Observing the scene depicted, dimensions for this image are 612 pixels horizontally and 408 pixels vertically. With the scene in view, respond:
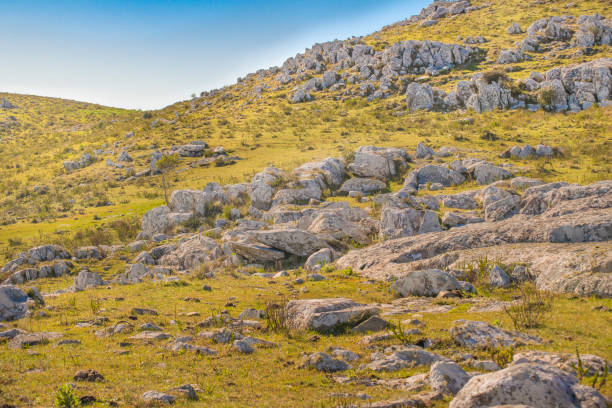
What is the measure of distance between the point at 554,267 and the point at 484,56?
79.6 meters

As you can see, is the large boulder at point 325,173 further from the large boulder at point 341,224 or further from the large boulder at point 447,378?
the large boulder at point 447,378

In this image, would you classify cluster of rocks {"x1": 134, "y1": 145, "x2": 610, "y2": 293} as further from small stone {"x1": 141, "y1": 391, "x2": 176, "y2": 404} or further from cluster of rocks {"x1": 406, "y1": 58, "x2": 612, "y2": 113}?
cluster of rocks {"x1": 406, "y1": 58, "x2": 612, "y2": 113}

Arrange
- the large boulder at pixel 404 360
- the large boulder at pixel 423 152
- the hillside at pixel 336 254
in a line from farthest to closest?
1. the large boulder at pixel 423 152
2. the large boulder at pixel 404 360
3. the hillside at pixel 336 254

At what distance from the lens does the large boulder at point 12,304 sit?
42.8ft

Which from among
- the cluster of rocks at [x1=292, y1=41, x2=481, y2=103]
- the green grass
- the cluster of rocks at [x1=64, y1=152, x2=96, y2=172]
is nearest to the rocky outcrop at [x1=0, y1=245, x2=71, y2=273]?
the green grass

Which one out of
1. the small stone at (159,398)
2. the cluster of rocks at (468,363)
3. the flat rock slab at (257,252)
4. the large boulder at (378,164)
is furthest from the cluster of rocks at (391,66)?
the small stone at (159,398)

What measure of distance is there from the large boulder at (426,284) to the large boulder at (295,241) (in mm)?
9029

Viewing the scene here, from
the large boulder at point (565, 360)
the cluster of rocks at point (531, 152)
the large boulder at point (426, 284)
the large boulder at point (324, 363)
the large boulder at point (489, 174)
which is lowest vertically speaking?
the large boulder at point (426, 284)

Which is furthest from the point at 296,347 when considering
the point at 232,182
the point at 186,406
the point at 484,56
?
the point at 484,56

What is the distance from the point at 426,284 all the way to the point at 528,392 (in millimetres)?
9521

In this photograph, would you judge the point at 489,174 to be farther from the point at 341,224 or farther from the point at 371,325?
the point at 371,325

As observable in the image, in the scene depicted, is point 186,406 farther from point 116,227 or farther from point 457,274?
point 116,227

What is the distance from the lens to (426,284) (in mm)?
14492

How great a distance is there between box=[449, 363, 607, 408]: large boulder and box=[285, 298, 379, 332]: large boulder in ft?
19.8
